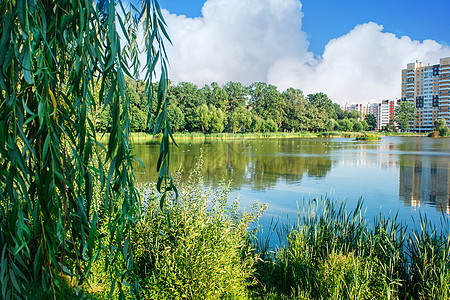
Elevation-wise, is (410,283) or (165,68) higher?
(165,68)

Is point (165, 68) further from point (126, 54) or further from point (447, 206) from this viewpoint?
point (447, 206)

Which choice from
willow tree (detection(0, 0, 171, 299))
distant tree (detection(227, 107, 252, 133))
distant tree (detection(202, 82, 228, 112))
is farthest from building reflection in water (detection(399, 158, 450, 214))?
distant tree (detection(202, 82, 228, 112))

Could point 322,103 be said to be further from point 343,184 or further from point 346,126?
point 343,184

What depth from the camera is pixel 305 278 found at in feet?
14.0

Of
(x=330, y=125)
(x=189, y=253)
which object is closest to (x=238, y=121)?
(x=330, y=125)

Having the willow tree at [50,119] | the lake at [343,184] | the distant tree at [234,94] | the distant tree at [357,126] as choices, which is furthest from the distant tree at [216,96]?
the willow tree at [50,119]

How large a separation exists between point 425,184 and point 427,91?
11732cm

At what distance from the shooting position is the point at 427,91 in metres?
114

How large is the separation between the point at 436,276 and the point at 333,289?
1.22 metres

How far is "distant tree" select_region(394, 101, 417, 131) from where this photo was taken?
10561 cm

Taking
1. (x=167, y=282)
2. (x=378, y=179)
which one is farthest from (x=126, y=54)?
(x=378, y=179)

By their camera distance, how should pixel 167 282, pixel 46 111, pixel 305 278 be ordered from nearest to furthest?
pixel 46 111, pixel 167 282, pixel 305 278

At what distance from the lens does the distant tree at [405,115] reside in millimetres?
105606

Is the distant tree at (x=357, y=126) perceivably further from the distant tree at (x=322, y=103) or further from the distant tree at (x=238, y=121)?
the distant tree at (x=238, y=121)
